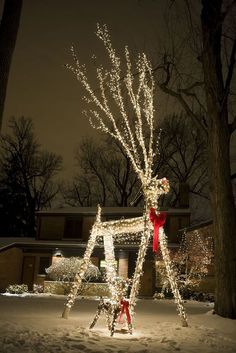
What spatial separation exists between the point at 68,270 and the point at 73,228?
5.42 m

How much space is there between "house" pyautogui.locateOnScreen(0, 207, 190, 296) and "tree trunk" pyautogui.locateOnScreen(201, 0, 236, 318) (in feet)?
49.5

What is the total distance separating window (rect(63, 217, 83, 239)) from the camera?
1168 inches

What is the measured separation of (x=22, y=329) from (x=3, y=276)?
20259mm

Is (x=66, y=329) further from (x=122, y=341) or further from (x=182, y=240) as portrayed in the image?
(x=182, y=240)

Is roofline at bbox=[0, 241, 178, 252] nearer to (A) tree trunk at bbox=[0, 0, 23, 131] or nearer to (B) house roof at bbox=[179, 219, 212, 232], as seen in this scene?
(B) house roof at bbox=[179, 219, 212, 232]

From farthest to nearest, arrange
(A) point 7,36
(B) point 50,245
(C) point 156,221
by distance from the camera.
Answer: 1. (B) point 50,245
2. (C) point 156,221
3. (A) point 7,36

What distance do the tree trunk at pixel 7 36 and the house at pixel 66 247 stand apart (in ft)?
66.1

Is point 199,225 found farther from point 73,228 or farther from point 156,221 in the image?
point 156,221

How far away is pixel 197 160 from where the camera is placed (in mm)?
36281

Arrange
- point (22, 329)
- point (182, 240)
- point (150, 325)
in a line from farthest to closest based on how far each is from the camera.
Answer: point (182, 240) < point (150, 325) < point (22, 329)

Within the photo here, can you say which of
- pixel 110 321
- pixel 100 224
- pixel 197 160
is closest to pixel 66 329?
pixel 110 321

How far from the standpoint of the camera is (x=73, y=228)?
2986 centimetres

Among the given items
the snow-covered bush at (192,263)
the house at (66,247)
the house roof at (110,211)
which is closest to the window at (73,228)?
the house at (66,247)

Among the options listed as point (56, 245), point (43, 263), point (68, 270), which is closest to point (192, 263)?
point (68, 270)
